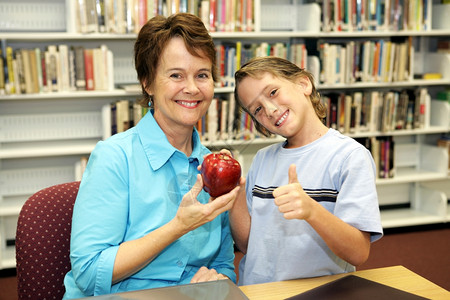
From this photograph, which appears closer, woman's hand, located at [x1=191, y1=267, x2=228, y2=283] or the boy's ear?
woman's hand, located at [x1=191, y1=267, x2=228, y2=283]

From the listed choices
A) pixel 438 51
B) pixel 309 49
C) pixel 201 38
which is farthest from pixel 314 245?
pixel 438 51

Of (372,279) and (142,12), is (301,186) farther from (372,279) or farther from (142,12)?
(142,12)

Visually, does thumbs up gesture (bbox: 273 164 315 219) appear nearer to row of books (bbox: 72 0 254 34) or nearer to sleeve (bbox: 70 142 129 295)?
sleeve (bbox: 70 142 129 295)

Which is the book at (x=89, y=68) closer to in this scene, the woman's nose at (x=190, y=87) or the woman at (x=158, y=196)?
the woman at (x=158, y=196)

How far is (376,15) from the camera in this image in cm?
399

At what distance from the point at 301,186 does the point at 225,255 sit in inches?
16.9

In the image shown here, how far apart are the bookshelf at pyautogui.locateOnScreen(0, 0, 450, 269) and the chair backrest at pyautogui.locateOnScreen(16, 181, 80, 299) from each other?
206 centimetres

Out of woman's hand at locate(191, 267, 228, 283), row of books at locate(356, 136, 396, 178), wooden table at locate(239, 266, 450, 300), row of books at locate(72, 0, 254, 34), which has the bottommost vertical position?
row of books at locate(356, 136, 396, 178)

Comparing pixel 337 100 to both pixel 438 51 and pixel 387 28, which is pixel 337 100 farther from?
pixel 438 51

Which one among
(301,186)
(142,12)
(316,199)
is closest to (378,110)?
(142,12)

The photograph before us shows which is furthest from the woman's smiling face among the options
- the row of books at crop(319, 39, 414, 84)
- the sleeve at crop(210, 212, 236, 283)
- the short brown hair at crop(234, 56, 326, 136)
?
the row of books at crop(319, 39, 414, 84)

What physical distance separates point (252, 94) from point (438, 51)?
3464 millimetres

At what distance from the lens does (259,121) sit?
154 cm

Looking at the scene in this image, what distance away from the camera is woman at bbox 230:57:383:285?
4.17 feet
